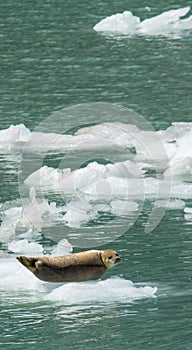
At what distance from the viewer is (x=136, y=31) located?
1110 inches

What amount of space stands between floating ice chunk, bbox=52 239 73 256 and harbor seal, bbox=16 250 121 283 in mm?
1135

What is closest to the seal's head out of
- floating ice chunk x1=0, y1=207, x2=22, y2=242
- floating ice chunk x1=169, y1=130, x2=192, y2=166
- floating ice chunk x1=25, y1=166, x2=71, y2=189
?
floating ice chunk x1=0, y1=207, x2=22, y2=242

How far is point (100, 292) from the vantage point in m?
12.9

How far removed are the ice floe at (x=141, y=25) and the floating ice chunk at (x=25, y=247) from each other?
13658 mm

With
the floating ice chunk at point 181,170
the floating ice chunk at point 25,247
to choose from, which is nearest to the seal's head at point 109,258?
the floating ice chunk at point 25,247

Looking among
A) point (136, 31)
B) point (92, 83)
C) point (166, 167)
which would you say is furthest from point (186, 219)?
point (136, 31)

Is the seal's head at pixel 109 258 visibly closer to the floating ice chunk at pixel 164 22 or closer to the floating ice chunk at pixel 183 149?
the floating ice chunk at pixel 183 149

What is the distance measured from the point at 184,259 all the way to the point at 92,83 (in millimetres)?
9927

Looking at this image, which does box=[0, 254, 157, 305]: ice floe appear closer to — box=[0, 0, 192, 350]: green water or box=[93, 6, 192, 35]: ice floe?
box=[0, 0, 192, 350]: green water

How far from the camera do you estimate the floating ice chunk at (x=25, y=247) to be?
48.0 ft

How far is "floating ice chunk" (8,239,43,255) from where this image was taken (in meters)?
14.6

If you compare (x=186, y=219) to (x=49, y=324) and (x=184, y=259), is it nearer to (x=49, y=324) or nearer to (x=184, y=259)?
(x=184, y=259)

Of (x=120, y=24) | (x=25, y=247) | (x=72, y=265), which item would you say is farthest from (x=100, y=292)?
(x=120, y=24)

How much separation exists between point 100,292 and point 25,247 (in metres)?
2.00
